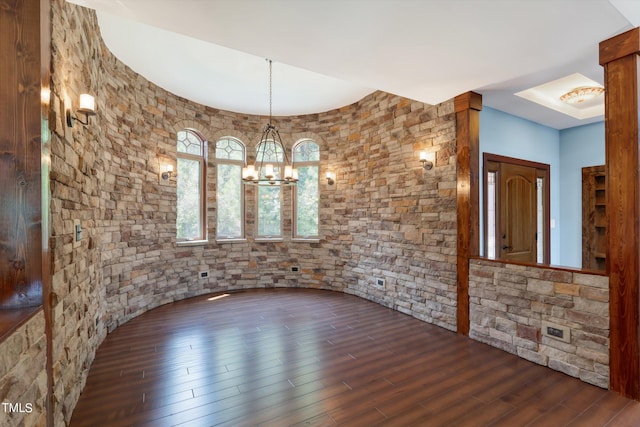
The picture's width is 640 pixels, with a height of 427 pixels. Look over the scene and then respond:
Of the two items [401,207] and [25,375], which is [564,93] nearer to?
[401,207]

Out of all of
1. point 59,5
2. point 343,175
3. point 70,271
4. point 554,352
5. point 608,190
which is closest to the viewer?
point 59,5

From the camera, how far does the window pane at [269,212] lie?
6047 millimetres

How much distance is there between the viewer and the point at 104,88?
364 centimetres

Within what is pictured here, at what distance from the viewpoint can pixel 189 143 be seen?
5.39m

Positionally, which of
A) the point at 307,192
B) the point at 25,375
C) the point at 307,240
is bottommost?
the point at 25,375

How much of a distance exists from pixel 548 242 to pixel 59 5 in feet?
20.4

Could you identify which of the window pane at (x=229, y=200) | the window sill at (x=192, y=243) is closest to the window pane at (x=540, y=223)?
the window pane at (x=229, y=200)

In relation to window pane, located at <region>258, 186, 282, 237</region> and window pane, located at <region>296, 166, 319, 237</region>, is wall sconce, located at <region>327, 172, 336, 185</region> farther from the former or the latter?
window pane, located at <region>258, 186, 282, 237</region>

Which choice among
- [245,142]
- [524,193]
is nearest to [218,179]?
[245,142]

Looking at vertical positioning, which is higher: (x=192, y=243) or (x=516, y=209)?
(x=516, y=209)

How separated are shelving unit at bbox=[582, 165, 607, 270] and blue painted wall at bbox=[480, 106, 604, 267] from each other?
6 cm

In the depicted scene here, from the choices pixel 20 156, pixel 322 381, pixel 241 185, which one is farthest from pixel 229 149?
pixel 322 381

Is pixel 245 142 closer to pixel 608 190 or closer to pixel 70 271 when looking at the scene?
pixel 70 271

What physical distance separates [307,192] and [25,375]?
4990 mm
